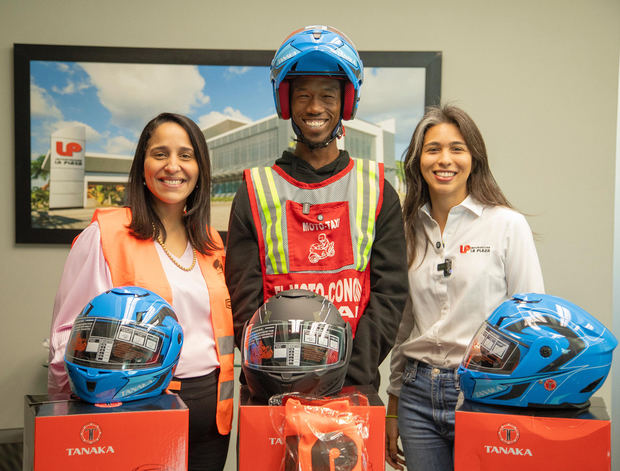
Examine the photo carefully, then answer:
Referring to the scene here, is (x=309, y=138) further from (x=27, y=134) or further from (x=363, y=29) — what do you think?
(x=27, y=134)

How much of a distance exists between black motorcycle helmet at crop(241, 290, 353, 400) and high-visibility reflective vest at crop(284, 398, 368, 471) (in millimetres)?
110

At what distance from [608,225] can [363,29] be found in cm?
207

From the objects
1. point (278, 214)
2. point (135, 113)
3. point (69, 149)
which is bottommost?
point (278, 214)

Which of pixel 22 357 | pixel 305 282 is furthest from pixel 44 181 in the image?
pixel 305 282

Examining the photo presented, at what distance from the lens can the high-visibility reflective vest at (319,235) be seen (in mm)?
1880

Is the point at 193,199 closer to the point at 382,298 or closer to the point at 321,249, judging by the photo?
the point at 321,249

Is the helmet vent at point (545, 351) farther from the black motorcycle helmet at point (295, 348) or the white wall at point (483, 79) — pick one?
the white wall at point (483, 79)

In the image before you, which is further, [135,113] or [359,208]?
[135,113]

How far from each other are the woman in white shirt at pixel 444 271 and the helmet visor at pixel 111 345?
3.18 ft

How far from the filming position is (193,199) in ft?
7.06

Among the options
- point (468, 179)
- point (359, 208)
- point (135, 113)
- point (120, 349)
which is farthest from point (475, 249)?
point (135, 113)

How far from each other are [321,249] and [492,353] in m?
0.66

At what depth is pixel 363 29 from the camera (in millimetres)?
3730

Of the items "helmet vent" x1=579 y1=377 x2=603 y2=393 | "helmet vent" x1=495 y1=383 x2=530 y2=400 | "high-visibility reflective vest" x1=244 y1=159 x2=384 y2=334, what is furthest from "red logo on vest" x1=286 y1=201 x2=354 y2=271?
"helmet vent" x1=579 y1=377 x2=603 y2=393
